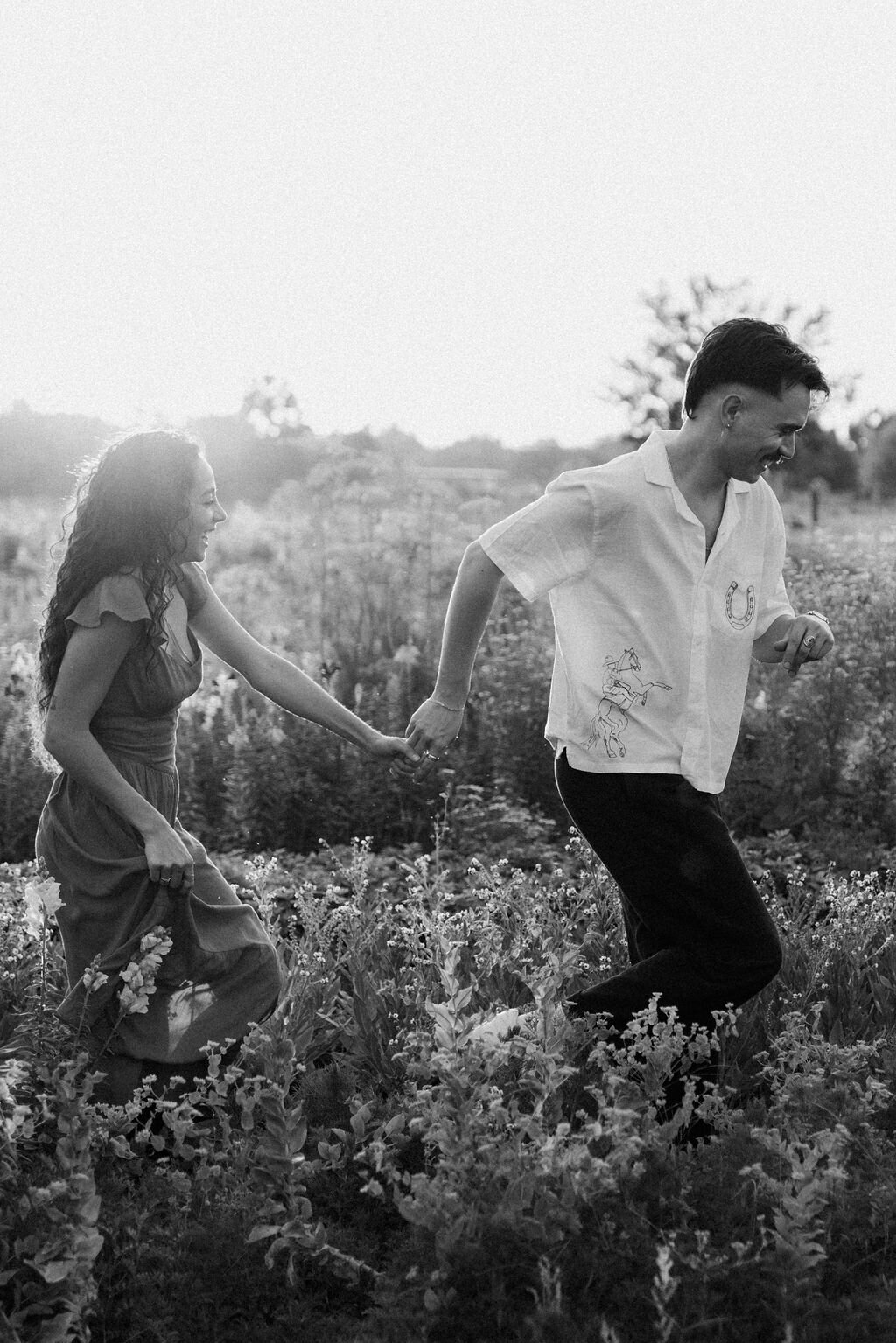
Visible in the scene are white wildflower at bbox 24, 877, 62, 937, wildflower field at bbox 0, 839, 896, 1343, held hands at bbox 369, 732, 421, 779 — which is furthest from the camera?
held hands at bbox 369, 732, 421, 779

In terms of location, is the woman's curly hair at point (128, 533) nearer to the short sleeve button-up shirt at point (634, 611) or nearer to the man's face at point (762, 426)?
the short sleeve button-up shirt at point (634, 611)

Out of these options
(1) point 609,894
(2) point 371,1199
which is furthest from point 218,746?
(2) point 371,1199

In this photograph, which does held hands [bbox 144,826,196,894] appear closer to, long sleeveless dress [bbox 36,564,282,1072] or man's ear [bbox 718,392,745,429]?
long sleeveless dress [bbox 36,564,282,1072]

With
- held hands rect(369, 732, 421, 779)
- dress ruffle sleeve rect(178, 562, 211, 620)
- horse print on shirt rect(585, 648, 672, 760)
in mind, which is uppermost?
dress ruffle sleeve rect(178, 562, 211, 620)

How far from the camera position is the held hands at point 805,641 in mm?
3078

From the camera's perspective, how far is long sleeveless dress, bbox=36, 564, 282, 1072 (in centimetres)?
309

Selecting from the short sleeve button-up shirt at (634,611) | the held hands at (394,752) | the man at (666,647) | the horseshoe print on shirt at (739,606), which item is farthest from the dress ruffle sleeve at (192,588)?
the horseshoe print on shirt at (739,606)

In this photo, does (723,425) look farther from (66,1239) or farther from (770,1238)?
(66,1239)

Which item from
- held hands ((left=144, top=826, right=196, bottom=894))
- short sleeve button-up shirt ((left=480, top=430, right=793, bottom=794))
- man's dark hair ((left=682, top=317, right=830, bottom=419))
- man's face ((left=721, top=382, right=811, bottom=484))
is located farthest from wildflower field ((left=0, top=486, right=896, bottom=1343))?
man's dark hair ((left=682, top=317, right=830, bottom=419))

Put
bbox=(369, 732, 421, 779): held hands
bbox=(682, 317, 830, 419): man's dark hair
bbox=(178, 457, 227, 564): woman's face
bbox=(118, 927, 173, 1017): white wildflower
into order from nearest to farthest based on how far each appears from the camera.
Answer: bbox=(118, 927, 173, 1017): white wildflower → bbox=(682, 317, 830, 419): man's dark hair → bbox=(178, 457, 227, 564): woman's face → bbox=(369, 732, 421, 779): held hands

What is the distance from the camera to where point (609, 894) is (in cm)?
392

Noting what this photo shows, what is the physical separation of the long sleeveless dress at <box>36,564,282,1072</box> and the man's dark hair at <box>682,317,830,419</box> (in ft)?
4.47

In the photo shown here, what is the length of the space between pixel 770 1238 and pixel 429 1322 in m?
0.66

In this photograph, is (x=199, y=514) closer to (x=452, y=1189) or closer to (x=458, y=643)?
(x=458, y=643)
